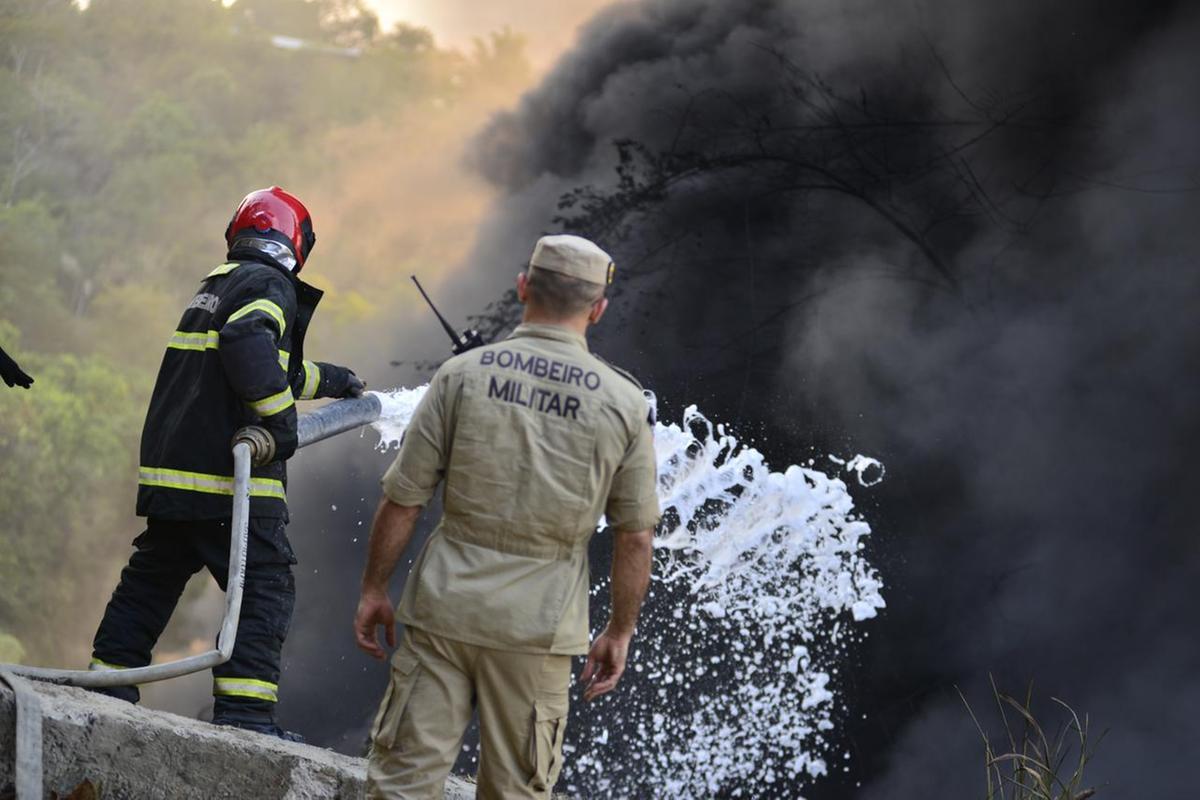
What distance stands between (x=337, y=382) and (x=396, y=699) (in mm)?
1694

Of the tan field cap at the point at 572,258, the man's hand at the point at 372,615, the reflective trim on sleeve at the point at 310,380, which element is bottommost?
the man's hand at the point at 372,615

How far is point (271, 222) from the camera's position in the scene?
3.89 m

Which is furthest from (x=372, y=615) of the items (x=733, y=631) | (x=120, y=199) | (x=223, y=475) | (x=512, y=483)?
(x=120, y=199)

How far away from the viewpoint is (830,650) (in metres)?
4.91

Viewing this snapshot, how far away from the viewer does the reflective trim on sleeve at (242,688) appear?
3584 millimetres

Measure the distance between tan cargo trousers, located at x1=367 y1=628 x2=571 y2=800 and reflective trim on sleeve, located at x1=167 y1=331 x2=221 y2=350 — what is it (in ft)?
4.61

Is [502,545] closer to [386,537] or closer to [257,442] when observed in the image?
[386,537]

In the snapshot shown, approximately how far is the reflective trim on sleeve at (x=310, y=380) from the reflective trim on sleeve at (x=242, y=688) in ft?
2.87

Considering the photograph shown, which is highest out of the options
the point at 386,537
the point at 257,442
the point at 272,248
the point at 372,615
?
the point at 272,248

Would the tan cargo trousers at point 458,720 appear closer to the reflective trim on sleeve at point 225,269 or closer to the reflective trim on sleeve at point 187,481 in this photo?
the reflective trim on sleeve at point 187,481

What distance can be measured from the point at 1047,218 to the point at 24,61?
454 cm

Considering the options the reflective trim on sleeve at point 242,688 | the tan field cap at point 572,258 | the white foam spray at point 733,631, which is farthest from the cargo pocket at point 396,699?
the white foam spray at point 733,631

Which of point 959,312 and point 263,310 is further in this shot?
point 959,312

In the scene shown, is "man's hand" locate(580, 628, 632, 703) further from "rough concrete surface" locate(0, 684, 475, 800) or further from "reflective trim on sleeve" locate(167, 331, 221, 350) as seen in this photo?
"reflective trim on sleeve" locate(167, 331, 221, 350)
